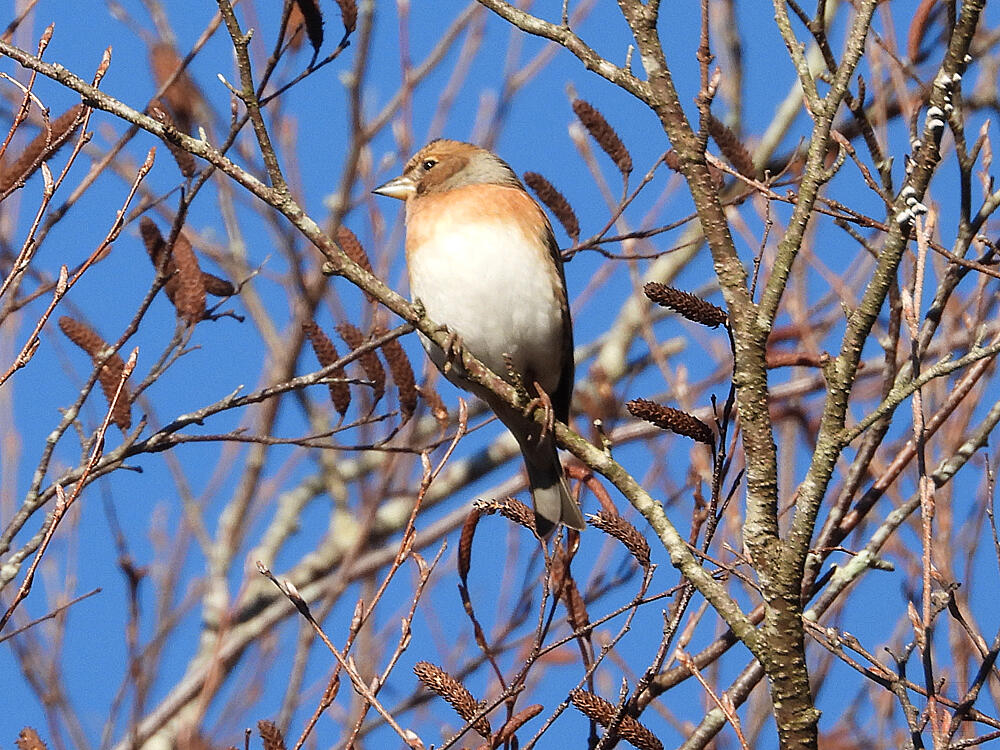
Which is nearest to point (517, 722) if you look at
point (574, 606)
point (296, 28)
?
point (574, 606)

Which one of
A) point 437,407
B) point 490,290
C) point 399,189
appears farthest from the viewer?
point 399,189

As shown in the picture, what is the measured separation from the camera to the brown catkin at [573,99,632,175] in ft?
12.6

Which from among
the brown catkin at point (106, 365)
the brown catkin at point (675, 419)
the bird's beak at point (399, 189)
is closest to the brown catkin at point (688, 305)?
the brown catkin at point (675, 419)

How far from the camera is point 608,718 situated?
2.39 m

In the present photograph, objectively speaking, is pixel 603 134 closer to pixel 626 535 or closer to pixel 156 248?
pixel 156 248

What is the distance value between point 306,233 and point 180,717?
12.0ft

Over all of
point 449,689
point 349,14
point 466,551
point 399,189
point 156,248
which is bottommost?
point 449,689

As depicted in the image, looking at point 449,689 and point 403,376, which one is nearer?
point 449,689

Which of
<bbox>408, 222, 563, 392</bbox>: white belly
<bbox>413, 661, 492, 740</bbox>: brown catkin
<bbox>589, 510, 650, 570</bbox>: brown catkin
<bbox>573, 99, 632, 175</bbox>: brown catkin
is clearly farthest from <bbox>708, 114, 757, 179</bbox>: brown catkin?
<bbox>413, 661, 492, 740</bbox>: brown catkin

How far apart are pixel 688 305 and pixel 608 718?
2.79 feet

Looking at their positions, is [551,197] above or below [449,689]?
above

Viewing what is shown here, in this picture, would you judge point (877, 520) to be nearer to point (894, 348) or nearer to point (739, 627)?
point (894, 348)

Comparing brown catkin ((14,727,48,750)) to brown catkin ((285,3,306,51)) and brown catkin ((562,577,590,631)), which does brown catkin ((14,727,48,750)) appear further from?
brown catkin ((285,3,306,51))

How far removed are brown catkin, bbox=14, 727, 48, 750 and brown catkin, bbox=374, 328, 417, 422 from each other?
1642 mm
